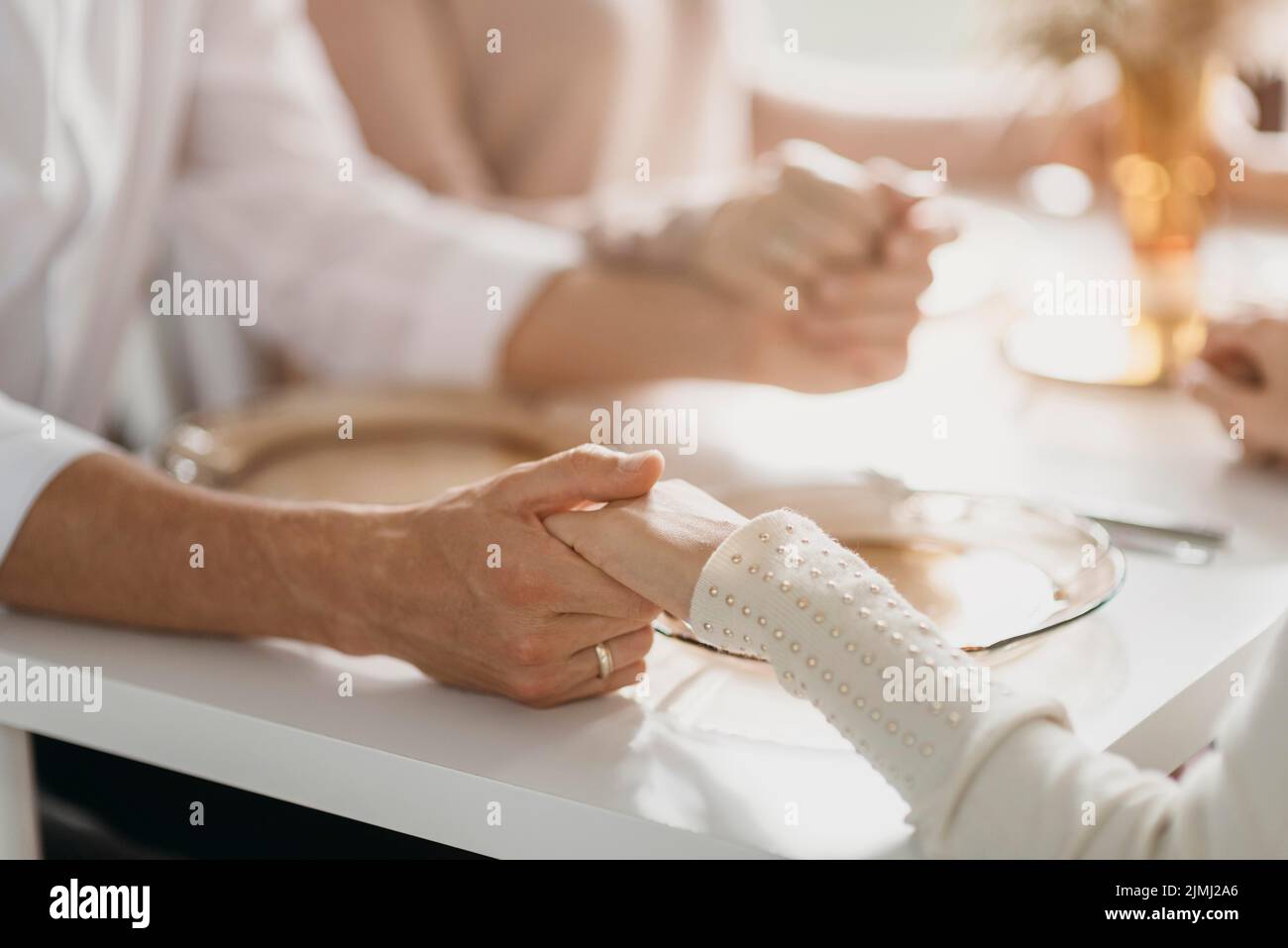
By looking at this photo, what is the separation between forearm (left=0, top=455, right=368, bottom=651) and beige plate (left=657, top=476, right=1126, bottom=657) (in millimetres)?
181

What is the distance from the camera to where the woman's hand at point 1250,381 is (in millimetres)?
940

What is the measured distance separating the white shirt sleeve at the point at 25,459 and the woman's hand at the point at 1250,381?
0.74 metres

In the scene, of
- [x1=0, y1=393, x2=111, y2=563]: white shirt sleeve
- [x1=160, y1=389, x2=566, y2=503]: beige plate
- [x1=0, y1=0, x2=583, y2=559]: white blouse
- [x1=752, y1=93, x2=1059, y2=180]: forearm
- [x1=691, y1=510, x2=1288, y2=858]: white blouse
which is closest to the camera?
[x1=691, y1=510, x2=1288, y2=858]: white blouse

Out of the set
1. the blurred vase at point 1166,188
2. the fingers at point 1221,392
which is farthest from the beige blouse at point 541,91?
the fingers at point 1221,392

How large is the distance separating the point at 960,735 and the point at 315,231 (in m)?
0.93

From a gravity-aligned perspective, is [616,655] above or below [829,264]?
below

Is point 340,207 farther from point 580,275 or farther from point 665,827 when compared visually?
point 665,827

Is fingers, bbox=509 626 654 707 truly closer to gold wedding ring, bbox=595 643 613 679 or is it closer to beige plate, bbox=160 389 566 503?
gold wedding ring, bbox=595 643 613 679

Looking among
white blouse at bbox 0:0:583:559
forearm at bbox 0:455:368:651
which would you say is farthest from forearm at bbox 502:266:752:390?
forearm at bbox 0:455:368:651

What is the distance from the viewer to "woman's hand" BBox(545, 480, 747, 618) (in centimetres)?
60

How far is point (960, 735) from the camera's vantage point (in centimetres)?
51

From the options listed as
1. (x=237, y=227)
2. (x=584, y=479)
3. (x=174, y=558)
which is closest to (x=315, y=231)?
(x=237, y=227)

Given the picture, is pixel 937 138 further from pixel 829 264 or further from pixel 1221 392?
pixel 1221 392

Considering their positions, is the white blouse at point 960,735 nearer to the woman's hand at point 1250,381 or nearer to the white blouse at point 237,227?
the woman's hand at point 1250,381
